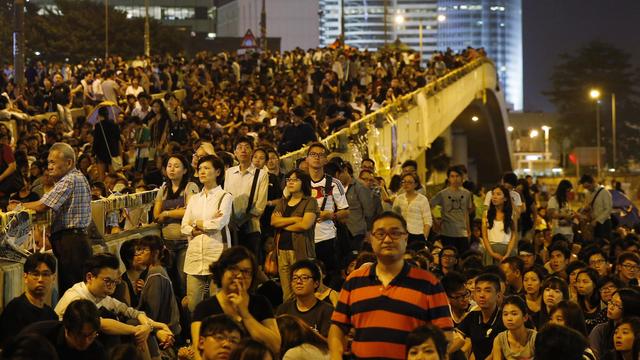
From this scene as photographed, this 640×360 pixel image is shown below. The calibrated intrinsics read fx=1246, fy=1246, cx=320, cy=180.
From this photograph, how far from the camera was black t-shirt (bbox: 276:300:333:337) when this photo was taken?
8.78m

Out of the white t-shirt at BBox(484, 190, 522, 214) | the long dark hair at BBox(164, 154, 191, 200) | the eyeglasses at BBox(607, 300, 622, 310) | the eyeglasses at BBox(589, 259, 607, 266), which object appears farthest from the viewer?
the white t-shirt at BBox(484, 190, 522, 214)

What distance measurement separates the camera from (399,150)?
95.9ft

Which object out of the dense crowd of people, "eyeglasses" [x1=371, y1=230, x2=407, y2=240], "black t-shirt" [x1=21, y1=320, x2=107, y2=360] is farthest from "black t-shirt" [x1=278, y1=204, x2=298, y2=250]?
"eyeglasses" [x1=371, y1=230, x2=407, y2=240]

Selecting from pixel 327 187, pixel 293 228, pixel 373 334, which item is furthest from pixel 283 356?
pixel 327 187

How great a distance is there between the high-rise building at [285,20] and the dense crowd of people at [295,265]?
8593cm

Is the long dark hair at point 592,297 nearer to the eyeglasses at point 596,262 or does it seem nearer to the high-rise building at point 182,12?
the eyeglasses at point 596,262

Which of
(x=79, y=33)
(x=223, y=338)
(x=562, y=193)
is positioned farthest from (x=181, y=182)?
(x=79, y=33)

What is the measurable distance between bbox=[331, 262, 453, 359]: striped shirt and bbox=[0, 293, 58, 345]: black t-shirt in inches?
93.5

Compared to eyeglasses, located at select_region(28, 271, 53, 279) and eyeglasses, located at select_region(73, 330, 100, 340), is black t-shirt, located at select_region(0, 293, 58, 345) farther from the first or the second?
eyeglasses, located at select_region(73, 330, 100, 340)

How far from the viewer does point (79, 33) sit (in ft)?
261

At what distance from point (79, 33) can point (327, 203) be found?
69.4 metres

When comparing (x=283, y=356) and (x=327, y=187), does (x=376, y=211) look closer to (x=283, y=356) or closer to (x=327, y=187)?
(x=327, y=187)

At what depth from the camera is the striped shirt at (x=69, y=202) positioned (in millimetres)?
9711

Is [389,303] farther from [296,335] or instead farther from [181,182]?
[181,182]
